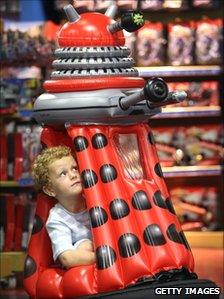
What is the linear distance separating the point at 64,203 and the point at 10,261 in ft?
5.92

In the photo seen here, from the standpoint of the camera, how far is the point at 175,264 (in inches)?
156

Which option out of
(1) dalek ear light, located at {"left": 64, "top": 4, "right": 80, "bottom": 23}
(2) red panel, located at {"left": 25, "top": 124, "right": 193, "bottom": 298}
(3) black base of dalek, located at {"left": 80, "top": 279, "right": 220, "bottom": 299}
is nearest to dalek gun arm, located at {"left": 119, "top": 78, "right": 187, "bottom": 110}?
(2) red panel, located at {"left": 25, "top": 124, "right": 193, "bottom": 298}

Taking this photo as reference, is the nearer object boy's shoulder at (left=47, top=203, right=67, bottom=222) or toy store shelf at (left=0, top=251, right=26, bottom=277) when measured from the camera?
boy's shoulder at (left=47, top=203, right=67, bottom=222)

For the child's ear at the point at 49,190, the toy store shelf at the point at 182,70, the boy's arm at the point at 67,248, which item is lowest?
the boy's arm at the point at 67,248

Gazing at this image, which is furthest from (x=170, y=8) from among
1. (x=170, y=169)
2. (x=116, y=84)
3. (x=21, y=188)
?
(x=116, y=84)

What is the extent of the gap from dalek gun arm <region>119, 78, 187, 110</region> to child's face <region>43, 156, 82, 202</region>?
0.35 m

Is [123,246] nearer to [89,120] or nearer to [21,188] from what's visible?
[89,120]

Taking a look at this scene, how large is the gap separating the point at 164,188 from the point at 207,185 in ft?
13.5

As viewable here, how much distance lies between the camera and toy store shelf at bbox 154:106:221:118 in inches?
312

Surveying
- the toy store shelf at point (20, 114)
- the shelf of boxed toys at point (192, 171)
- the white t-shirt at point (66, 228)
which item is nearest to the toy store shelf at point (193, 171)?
the shelf of boxed toys at point (192, 171)

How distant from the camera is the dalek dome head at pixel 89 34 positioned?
13.6 ft

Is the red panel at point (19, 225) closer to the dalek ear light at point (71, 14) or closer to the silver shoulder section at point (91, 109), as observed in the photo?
the silver shoulder section at point (91, 109)

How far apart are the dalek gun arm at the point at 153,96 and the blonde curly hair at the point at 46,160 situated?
345mm

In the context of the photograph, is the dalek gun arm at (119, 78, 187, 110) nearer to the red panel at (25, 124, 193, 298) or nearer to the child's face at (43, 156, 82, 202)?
the red panel at (25, 124, 193, 298)
